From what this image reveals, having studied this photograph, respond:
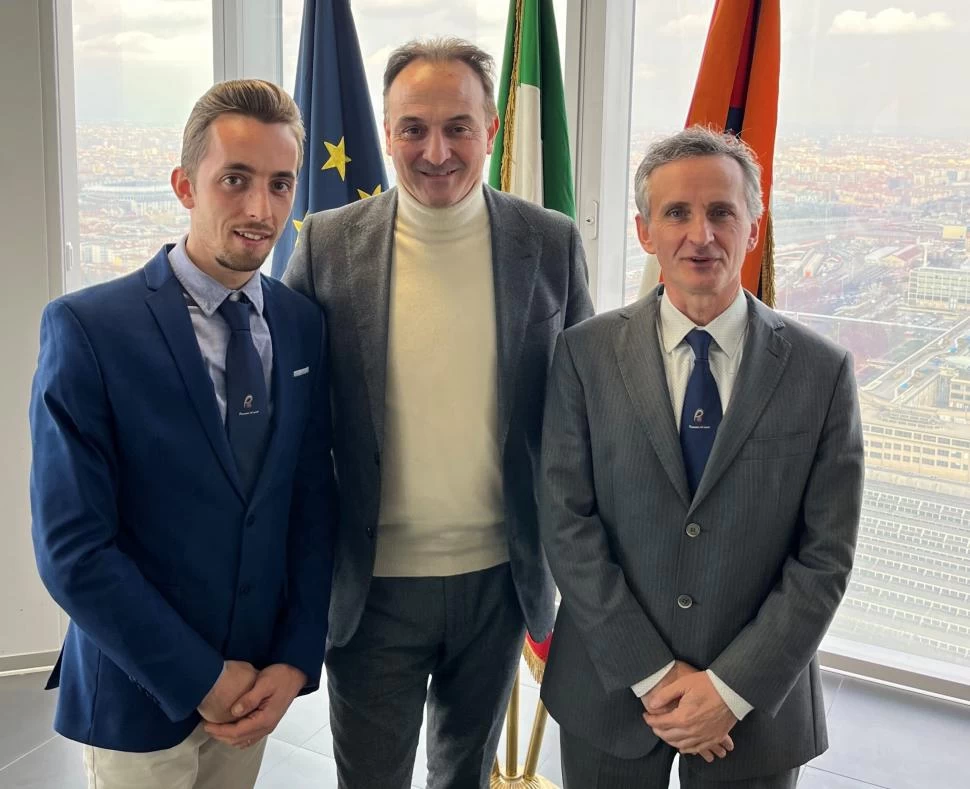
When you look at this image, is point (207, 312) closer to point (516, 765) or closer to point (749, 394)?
point (749, 394)

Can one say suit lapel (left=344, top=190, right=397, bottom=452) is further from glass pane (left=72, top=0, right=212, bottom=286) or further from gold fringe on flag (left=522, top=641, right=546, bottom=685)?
glass pane (left=72, top=0, right=212, bottom=286)

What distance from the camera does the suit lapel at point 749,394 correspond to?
62.8 inches

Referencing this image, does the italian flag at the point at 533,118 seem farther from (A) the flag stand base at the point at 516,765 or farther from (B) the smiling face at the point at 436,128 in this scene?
(B) the smiling face at the point at 436,128

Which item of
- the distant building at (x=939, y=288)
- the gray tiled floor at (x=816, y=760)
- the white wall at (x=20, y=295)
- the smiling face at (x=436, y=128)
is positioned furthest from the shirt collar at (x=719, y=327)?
the white wall at (x=20, y=295)

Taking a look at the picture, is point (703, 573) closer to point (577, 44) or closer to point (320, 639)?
point (320, 639)

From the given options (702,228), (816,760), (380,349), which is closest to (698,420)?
(702,228)

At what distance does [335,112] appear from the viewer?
3223 millimetres

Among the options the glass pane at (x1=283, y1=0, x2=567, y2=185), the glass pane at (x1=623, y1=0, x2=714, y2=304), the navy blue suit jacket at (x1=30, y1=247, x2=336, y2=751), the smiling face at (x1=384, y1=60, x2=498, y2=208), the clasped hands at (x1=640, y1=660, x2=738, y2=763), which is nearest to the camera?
the navy blue suit jacket at (x1=30, y1=247, x2=336, y2=751)

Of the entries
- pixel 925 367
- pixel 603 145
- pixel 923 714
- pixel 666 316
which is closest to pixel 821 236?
pixel 925 367

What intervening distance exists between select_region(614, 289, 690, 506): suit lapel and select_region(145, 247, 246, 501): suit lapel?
70cm

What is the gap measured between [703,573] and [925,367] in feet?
7.04

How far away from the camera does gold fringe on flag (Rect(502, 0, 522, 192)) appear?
9.76 ft

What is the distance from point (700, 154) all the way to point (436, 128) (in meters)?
0.51

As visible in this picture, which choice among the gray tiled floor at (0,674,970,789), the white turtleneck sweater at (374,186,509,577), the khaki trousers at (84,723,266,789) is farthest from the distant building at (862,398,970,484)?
the khaki trousers at (84,723,266,789)
